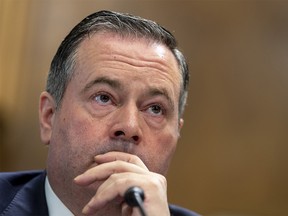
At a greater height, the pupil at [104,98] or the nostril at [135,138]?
the pupil at [104,98]

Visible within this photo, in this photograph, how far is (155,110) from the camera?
1.64 meters

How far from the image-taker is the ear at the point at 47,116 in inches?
67.9

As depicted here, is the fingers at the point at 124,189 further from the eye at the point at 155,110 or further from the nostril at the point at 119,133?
the eye at the point at 155,110

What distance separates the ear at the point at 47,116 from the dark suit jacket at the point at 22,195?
6.8 inches

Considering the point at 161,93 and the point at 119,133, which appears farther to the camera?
the point at 161,93

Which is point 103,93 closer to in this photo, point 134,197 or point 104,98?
point 104,98

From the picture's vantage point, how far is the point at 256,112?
3027 mm

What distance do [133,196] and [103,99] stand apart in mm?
463

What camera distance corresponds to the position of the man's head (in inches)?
59.4

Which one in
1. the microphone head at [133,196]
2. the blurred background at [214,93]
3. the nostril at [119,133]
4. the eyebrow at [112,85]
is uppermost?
the eyebrow at [112,85]

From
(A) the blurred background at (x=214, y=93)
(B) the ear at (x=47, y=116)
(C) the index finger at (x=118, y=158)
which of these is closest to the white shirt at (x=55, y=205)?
(B) the ear at (x=47, y=116)

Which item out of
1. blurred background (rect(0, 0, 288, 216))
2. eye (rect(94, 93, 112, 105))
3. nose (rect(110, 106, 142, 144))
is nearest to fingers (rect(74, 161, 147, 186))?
nose (rect(110, 106, 142, 144))

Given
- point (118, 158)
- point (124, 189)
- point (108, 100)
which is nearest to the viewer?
point (124, 189)

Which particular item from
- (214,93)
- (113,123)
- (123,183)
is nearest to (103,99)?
(113,123)
